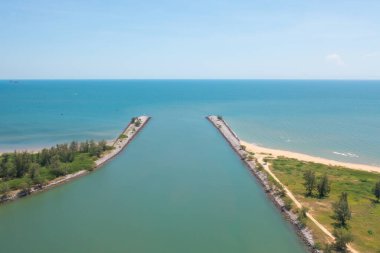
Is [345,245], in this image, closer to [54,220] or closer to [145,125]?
[54,220]

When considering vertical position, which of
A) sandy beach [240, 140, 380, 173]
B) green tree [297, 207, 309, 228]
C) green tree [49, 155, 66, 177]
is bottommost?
green tree [297, 207, 309, 228]

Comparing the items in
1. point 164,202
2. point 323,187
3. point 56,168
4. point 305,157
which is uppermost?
point 305,157

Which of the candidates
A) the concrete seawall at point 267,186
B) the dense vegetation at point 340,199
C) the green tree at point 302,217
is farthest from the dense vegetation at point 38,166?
the green tree at point 302,217

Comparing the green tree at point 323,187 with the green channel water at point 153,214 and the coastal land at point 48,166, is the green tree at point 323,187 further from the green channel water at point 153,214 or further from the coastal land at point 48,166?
the coastal land at point 48,166

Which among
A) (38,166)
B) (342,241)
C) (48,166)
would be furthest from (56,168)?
(342,241)

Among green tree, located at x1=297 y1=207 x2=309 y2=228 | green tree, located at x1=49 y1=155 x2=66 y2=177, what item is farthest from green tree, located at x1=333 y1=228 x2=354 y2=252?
green tree, located at x1=49 y1=155 x2=66 y2=177

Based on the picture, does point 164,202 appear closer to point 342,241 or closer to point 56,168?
point 56,168

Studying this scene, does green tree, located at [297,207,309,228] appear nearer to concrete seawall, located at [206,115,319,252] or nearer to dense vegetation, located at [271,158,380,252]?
concrete seawall, located at [206,115,319,252]
